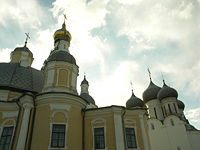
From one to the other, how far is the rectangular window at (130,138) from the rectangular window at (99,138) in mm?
1923

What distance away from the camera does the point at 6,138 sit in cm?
1361

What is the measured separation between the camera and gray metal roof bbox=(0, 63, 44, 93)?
→ 17.3 metres

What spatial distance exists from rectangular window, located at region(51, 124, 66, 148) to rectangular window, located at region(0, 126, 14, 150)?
3.15m

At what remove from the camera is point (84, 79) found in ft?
112

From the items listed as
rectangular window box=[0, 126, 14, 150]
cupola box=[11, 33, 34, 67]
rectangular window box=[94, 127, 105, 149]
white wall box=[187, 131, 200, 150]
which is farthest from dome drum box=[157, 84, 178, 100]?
rectangular window box=[0, 126, 14, 150]

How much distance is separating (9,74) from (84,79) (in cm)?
1676

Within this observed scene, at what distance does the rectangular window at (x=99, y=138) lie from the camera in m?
14.2

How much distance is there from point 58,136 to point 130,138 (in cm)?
548

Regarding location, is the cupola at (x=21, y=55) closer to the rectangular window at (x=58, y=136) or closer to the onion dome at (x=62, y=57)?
the onion dome at (x=62, y=57)

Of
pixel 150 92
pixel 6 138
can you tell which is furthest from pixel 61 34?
pixel 150 92

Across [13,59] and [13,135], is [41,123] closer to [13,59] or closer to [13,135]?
[13,135]

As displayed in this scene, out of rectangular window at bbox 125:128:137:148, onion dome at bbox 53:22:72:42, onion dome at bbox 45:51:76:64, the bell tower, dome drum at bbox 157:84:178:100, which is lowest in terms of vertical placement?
rectangular window at bbox 125:128:137:148

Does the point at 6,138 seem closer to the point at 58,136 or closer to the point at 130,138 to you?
the point at 58,136

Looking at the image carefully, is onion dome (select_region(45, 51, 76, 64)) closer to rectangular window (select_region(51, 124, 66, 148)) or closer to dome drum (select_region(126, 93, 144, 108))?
rectangular window (select_region(51, 124, 66, 148))
